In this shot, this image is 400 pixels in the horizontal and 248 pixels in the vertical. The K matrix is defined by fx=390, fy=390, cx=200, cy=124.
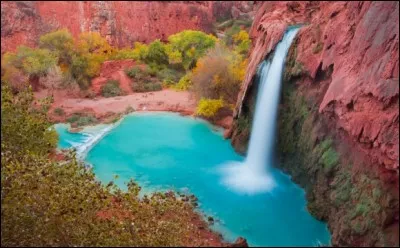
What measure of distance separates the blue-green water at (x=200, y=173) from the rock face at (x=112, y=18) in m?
20.2

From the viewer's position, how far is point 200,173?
2056 cm

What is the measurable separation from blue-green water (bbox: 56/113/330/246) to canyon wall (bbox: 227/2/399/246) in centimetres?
104

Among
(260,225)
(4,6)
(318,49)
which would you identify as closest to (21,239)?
(260,225)

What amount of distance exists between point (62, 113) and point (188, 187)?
1605 centimetres

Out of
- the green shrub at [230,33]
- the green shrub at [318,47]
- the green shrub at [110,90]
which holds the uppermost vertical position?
the green shrub at [318,47]

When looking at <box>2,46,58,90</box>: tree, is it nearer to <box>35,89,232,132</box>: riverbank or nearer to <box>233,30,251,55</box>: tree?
<box>35,89,232,132</box>: riverbank

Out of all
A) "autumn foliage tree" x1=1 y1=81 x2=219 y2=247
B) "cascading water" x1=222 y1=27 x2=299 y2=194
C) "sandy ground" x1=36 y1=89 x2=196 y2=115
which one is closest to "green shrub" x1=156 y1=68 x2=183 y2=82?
"sandy ground" x1=36 y1=89 x2=196 y2=115

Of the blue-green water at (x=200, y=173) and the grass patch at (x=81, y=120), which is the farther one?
the grass patch at (x=81, y=120)

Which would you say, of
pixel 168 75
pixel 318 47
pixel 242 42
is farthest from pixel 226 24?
pixel 318 47

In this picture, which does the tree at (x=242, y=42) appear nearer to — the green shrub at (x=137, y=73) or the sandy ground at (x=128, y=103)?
the sandy ground at (x=128, y=103)

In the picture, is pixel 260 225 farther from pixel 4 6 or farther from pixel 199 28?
pixel 199 28

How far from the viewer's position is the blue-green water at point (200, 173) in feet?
51.3

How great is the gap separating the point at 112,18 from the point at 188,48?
40.5 feet

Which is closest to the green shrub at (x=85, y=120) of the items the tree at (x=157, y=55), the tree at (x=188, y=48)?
the tree at (x=157, y=55)
